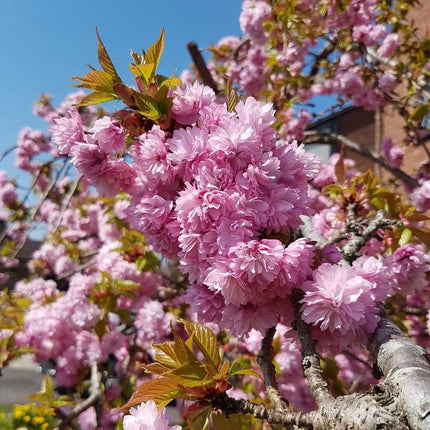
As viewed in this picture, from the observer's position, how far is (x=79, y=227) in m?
5.43

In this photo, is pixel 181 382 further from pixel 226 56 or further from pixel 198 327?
pixel 226 56

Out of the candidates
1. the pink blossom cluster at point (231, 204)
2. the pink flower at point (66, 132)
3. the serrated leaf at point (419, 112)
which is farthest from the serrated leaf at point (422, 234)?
the serrated leaf at point (419, 112)

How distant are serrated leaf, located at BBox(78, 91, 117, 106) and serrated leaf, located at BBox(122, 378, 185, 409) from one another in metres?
0.73

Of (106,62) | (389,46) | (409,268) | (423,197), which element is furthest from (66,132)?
(389,46)

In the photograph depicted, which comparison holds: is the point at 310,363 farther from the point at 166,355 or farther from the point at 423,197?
the point at 423,197

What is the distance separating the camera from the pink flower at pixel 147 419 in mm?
747

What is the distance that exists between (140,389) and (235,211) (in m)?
0.42

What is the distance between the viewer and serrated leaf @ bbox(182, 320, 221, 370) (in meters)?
0.86

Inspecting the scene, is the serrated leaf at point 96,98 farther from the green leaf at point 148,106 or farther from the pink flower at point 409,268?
the pink flower at point 409,268

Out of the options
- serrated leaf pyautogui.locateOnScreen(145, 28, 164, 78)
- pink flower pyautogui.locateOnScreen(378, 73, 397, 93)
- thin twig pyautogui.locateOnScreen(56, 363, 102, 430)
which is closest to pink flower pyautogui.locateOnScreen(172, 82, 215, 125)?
serrated leaf pyautogui.locateOnScreen(145, 28, 164, 78)

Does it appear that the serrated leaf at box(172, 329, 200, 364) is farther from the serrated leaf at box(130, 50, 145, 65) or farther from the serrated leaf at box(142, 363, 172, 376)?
the serrated leaf at box(130, 50, 145, 65)

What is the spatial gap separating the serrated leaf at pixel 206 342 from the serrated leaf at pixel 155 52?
0.68 meters

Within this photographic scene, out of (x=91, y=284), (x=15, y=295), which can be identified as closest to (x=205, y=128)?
(x=91, y=284)

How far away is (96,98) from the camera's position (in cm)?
109
